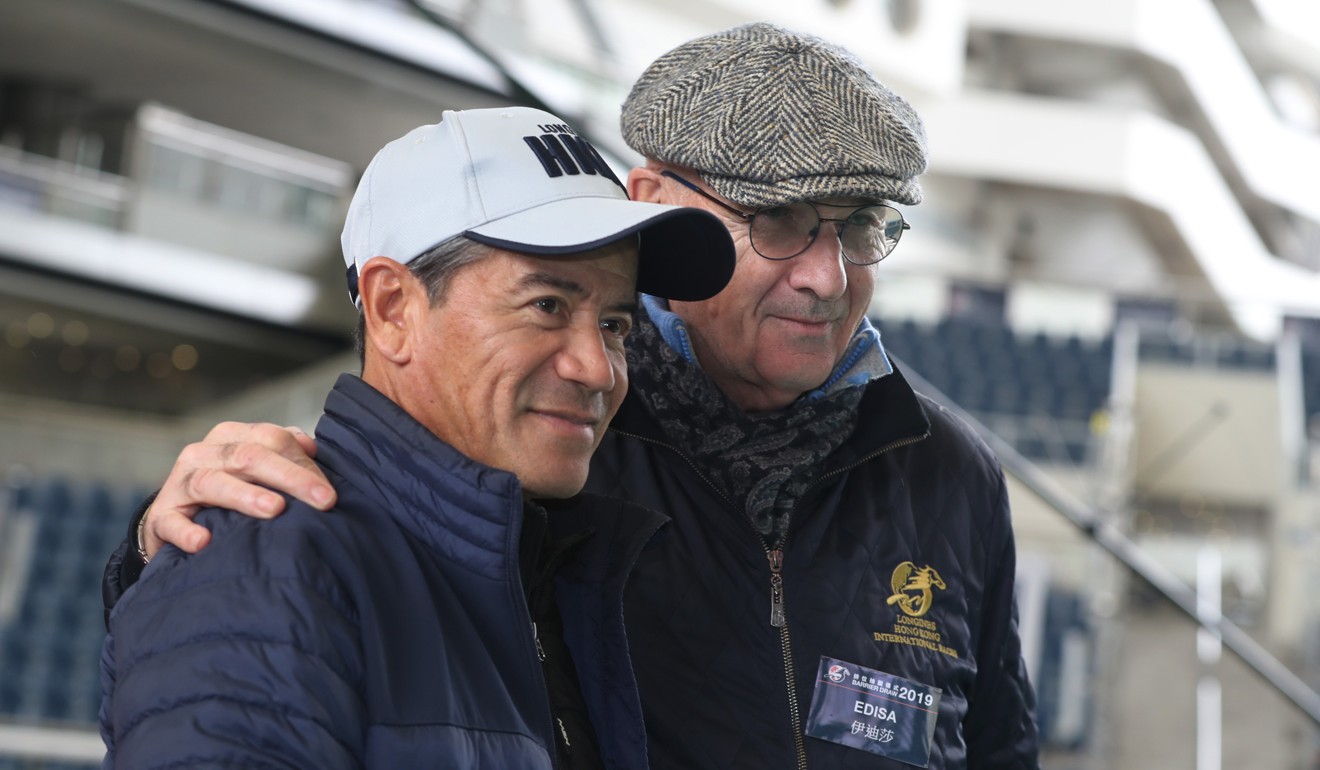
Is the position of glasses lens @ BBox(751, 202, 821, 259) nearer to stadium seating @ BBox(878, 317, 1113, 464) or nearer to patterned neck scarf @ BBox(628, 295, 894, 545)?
patterned neck scarf @ BBox(628, 295, 894, 545)

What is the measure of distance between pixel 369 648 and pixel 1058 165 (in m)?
16.1

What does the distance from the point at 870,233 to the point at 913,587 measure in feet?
Result: 1.10

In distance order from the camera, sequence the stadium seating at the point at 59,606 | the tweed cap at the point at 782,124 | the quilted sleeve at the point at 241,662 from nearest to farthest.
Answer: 1. the quilted sleeve at the point at 241,662
2. the tweed cap at the point at 782,124
3. the stadium seating at the point at 59,606

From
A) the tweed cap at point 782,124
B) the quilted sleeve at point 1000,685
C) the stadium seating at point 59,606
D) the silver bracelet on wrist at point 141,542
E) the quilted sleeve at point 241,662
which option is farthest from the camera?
the stadium seating at point 59,606

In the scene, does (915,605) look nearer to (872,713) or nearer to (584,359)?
(872,713)

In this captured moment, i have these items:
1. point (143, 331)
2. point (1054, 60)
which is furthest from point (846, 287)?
point (1054, 60)

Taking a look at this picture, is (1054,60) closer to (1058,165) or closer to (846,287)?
(1058,165)

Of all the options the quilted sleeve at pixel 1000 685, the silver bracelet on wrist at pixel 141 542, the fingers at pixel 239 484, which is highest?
the fingers at pixel 239 484

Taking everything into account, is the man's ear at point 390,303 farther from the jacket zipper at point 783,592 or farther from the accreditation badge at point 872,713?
the accreditation badge at point 872,713

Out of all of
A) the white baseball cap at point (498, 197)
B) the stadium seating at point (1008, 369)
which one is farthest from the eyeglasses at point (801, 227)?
the stadium seating at point (1008, 369)

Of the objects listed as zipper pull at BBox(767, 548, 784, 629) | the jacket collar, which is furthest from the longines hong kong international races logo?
the jacket collar

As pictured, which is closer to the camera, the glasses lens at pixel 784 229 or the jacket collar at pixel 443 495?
the jacket collar at pixel 443 495

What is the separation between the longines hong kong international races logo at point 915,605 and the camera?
130cm

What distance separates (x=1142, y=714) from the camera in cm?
494
